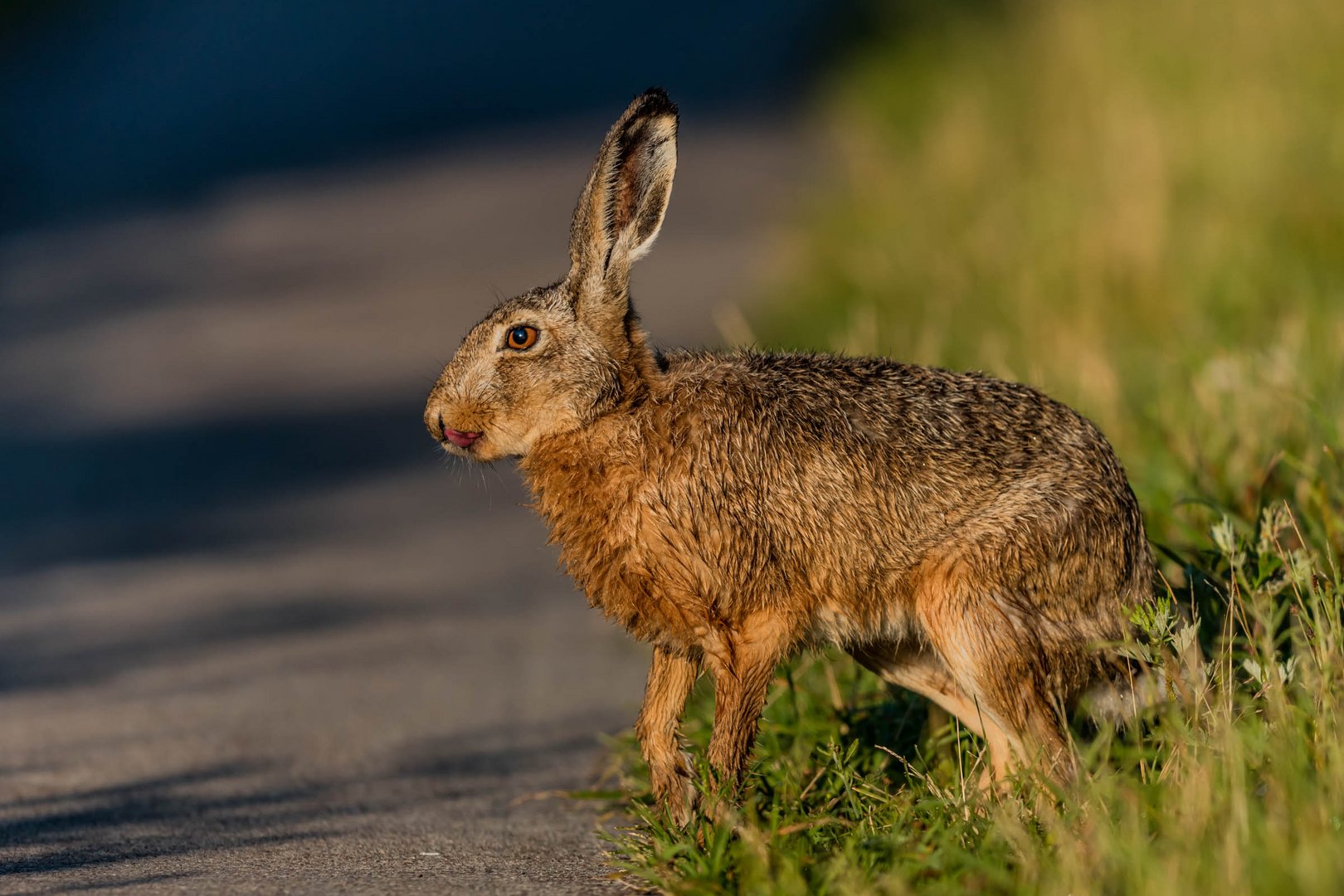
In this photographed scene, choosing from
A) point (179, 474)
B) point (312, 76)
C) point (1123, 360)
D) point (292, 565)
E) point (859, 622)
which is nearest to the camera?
point (859, 622)

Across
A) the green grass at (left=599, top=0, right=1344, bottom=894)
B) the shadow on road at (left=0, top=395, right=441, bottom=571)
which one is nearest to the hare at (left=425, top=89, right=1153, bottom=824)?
the green grass at (left=599, top=0, right=1344, bottom=894)

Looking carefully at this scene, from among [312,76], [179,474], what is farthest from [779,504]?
[312,76]

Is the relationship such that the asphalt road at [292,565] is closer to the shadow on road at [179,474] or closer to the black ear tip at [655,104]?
the shadow on road at [179,474]

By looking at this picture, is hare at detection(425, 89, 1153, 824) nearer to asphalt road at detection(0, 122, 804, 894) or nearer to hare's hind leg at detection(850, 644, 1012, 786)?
hare's hind leg at detection(850, 644, 1012, 786)

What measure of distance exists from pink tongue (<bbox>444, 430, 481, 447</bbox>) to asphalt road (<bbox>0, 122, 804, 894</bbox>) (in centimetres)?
101

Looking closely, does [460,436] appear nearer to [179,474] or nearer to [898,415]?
[898,415]

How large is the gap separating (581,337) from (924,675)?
49.3 inches

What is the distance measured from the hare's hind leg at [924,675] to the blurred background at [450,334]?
899 millimetres

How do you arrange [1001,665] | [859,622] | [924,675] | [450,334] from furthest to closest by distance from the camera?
[450,334] → [924,675] → [859,622] → [1001,665]

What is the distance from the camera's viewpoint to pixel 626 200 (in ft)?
15.8

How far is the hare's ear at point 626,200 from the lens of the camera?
473 cm

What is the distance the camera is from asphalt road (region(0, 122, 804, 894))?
473cm

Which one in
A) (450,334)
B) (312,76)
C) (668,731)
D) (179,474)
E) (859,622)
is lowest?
(668,731)

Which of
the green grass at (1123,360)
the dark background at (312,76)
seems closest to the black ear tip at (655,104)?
the green grass at (1123,360)
